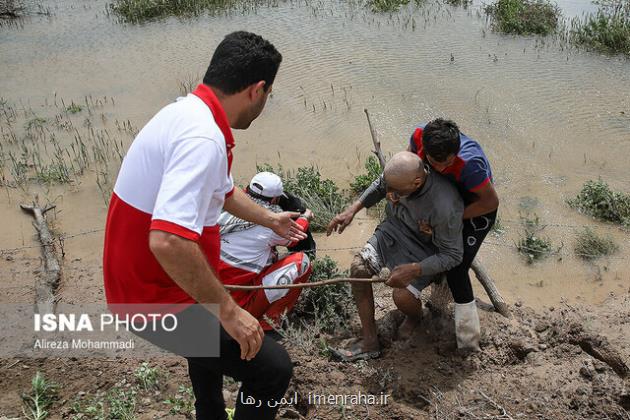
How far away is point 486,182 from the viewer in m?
3.42

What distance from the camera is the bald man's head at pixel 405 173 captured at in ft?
10.7

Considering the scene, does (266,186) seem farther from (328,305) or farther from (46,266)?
(46,266)

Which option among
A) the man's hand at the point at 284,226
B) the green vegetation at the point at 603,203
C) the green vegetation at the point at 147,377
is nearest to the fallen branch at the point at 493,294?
the man's hand at the point at 284,226

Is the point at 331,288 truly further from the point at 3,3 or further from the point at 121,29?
the point at 3,3

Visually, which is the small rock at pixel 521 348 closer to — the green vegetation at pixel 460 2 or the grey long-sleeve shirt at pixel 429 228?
the grey long-sleeve shirt at pixel 429 228

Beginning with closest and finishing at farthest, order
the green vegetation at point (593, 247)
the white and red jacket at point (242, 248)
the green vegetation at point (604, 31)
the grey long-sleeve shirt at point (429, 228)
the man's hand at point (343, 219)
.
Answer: the grey long-sleeve shirt at point (429, 228)
the man's hand at point (343, 219)
the white and red jacket at point (242, 248)
the green vegetation at point (593, 247)
the green vegetation at point (604, 31)

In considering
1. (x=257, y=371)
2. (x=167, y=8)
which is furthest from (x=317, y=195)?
(x=167, y=8)

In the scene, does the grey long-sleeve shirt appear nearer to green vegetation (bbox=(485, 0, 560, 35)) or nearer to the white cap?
the white cap

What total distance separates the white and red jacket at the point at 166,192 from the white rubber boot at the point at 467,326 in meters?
1.82

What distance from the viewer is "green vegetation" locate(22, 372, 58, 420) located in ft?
11.4

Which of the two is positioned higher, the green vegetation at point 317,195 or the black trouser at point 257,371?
the black trouser at point 257,371

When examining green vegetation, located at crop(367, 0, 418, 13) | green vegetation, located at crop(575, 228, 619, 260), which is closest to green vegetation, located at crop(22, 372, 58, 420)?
green vegetation, located at crop(575, 228, 619, 260)

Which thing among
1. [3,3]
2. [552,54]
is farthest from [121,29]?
[552,54]

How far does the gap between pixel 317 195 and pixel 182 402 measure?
8.22 ft
